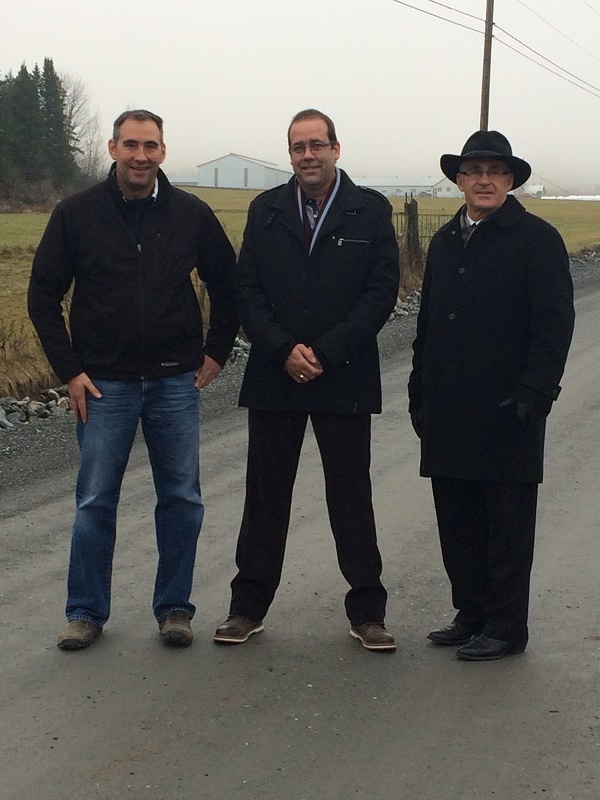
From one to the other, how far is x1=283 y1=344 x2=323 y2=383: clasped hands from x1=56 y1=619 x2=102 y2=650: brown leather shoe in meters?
1.35

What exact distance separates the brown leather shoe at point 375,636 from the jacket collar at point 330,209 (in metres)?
1.63

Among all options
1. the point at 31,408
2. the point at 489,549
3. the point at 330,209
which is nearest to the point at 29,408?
the point at 31,408

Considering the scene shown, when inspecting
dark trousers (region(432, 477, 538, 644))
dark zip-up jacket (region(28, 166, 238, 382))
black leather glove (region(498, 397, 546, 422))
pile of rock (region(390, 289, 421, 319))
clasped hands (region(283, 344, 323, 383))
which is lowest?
pile of rock (region(390, 289, 421, 319))

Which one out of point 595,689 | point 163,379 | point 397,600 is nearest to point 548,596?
point 397,600

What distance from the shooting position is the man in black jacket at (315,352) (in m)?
4.60

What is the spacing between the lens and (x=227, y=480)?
24.8ft

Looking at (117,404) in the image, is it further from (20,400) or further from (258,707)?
(20,400)

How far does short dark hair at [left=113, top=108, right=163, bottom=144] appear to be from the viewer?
4527 millimetres

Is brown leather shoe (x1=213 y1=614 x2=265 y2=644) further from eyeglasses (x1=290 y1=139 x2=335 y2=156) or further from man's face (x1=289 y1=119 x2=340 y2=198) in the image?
eyeglasses (x1=290 y1=139 x2=335 y2=156)

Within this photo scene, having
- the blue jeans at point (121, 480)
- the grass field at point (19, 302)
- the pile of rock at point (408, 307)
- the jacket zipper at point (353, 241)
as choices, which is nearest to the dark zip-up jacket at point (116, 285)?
the blue jeans at point (121, 480)

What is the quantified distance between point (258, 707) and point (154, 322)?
5.25ft

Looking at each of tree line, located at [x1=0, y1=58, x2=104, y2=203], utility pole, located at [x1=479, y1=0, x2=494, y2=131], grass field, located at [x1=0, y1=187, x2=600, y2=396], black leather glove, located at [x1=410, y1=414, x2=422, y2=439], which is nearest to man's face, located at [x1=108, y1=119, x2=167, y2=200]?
black leather glove, located at [x1=410, y1=414, x2=422, y2=439]

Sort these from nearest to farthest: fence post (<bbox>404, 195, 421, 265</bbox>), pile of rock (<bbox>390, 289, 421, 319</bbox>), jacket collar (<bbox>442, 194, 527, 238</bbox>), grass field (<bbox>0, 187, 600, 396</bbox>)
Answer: jacket collar (<bbox>442, 194, 527, 238</bbox>)
grass field (<bbox>0, 187, 600, 396</bbox>)
pile of rock (<bbox>390, 289, 421, 319</bbox>)
fence post (<bbox>404, 195, 421, 265</bbox>)

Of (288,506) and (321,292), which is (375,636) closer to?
(288,506)
